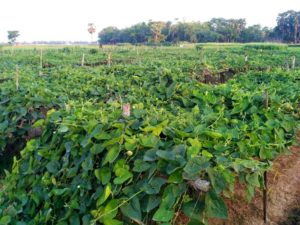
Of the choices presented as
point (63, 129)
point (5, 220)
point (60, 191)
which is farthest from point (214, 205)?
point (5, 220)

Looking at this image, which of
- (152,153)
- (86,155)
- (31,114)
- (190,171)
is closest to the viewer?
(190,171)

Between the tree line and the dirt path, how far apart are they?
2556 inches

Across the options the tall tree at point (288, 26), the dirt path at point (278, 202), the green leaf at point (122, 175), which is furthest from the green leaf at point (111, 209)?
the tall tree at point (288, 26)

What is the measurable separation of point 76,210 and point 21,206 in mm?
621

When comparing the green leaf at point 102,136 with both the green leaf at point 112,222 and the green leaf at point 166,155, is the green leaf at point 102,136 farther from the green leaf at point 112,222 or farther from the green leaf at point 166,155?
the green leaf at point 112,222

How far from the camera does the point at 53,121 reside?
3031mm

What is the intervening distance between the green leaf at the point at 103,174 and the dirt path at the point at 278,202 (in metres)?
0.93

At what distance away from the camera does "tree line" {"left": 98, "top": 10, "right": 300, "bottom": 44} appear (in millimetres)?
72000

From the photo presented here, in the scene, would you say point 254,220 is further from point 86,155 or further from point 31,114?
point 31,114

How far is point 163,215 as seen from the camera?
6.52 ft

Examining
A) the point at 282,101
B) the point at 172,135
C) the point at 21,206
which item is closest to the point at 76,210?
the point at 21,206

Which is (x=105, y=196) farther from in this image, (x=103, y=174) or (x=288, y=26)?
(x=288, y=26)

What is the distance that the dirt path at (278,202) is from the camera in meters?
2.92

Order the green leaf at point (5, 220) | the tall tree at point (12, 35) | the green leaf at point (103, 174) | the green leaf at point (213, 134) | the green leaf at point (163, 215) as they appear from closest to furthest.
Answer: the green leaf at point (163, 215) < the green leaf at point (103, 174) < the green leaf at point (213, 134) < the green leaf at point (5, 220) < the tall tree at point (12, 35)
